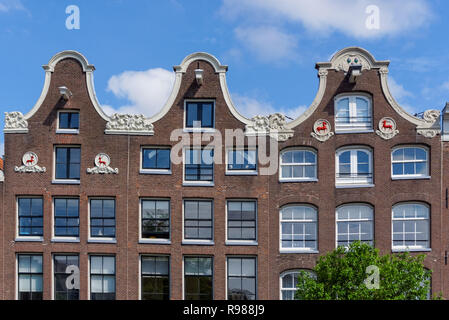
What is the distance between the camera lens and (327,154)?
2516 centimetres

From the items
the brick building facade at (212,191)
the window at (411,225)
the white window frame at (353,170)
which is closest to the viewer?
the window at (411,225)

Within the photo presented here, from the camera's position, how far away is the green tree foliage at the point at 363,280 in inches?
758

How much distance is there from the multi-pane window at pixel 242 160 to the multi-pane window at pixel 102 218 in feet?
21.2

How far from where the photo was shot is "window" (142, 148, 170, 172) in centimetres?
2558

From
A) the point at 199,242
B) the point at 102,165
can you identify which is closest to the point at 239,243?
the point at 199,242

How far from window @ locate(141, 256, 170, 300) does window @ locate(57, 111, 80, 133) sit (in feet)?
25.8

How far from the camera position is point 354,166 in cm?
2525

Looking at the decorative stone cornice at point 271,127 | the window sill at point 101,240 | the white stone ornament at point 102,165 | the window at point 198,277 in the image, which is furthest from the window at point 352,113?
the window sill at point 101,240

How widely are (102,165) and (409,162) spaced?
51.6 ft

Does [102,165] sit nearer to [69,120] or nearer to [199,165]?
[69,120]

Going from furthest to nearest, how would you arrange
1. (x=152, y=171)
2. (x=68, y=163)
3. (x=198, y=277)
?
(x=68, y=163) < (x=152, y=171) < (x=198, y=277)

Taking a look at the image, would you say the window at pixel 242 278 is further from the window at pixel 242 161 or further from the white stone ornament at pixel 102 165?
the white stone ornament at pixel 102 165

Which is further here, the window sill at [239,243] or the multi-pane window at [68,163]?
the multi-pane window at [68,163]

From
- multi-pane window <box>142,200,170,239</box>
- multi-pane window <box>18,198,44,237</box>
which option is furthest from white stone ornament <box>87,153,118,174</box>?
multi-pane window <box>18,198,44,237</box>
